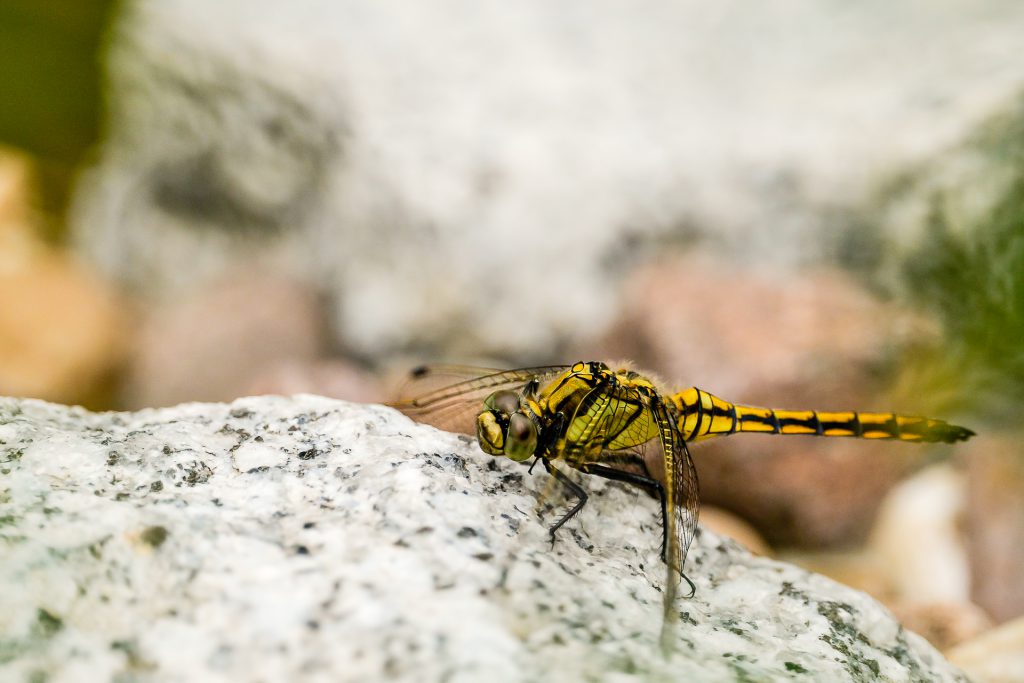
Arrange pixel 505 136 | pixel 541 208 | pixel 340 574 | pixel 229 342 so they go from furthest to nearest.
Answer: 1. pixel 229 342
2. pixel 505 136
3. pixel 541 208
4. pixel 340 574

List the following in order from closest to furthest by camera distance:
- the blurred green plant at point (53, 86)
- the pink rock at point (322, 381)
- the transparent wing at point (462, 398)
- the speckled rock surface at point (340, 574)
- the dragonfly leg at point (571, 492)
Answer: the speckled rock surface at point (340, 574) → the dragonfly leg at point (571, 492) → the transparent wing at point (462, 398) → the pink rock at point (322, 381) → the blurred green plant at point (53, 86)

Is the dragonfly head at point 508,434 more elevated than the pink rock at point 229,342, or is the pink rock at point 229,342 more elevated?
the pink rock at point 229,342

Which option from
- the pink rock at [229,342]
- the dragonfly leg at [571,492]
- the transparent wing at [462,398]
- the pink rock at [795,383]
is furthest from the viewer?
the pink rock at [229,342]

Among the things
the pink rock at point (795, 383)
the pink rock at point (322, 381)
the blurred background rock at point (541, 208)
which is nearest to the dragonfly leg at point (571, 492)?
the pink rock at point (795, 383)

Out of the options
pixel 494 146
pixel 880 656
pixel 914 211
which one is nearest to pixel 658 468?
pixel 880 656

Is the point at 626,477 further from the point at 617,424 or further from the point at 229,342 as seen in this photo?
the point at 229,342

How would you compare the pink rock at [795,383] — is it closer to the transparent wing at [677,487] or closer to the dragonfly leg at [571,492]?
the transparent wing at [677,487]

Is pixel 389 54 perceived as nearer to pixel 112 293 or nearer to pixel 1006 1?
pixel 112 293

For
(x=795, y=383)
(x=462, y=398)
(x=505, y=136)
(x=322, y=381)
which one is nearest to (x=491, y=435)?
(x=462, y=398)
